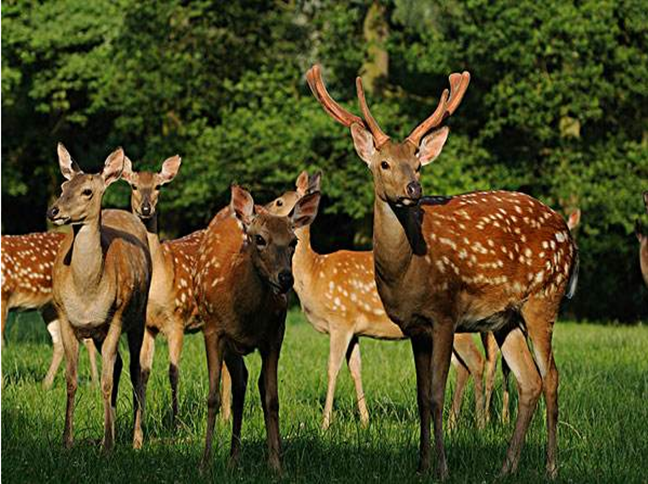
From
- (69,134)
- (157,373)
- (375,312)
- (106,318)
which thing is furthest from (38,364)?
(69,134)

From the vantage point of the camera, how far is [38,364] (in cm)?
1108

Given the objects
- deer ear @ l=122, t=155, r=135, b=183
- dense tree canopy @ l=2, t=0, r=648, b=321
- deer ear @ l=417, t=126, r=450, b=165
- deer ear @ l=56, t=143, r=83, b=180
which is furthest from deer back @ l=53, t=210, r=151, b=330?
dense tree canopy @ l=2, t=0, r=648, b=321

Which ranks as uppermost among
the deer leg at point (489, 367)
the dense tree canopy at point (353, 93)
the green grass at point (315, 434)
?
the dense tree canopy at point (353, 93)

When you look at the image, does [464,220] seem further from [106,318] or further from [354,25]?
[354,25]

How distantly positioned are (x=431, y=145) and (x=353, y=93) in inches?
670

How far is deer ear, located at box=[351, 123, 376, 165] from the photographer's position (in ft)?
20.6

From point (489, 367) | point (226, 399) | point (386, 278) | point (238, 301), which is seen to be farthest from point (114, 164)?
point (489, 367)

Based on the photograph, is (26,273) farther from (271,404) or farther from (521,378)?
(521,378)

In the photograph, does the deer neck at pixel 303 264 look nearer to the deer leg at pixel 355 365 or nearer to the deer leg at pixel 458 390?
the deer leg at pixel 355 365

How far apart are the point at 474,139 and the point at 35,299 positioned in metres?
13.1

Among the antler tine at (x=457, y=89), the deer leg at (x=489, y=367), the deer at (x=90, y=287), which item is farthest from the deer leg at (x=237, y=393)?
the deer leg at (x=489, y=367)

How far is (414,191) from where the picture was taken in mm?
5906

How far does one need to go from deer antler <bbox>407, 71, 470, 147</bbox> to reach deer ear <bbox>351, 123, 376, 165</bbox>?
0.20m

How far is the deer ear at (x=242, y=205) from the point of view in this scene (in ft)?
20.5
